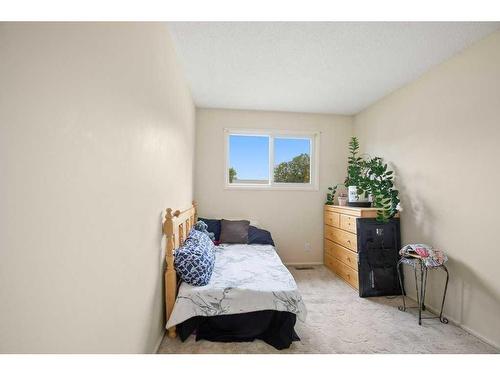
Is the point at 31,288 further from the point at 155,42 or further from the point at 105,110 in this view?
the point at 155,42

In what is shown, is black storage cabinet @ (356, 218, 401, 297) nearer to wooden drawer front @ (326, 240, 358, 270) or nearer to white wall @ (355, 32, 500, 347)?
wooden drawer front @ (326, 240, 358, 270)

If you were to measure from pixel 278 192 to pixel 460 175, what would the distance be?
7.60ft

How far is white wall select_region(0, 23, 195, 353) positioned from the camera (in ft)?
1.93

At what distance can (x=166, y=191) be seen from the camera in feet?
6.56

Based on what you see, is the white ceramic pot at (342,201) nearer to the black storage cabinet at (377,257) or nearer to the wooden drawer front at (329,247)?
the wooden drawer front at (329,247)

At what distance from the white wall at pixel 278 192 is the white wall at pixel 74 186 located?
2.39 m

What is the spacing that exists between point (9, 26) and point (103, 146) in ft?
1.43

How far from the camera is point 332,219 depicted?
12.0 feet

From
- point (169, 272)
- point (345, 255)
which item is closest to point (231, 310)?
point (169, 272)

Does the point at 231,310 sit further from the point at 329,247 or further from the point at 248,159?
the point at 248,159


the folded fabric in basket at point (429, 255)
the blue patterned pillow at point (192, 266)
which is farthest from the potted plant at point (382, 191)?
the blue patterned pillow at point (192, 266)

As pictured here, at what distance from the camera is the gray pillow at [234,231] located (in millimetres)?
3436

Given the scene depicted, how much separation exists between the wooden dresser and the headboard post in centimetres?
214
